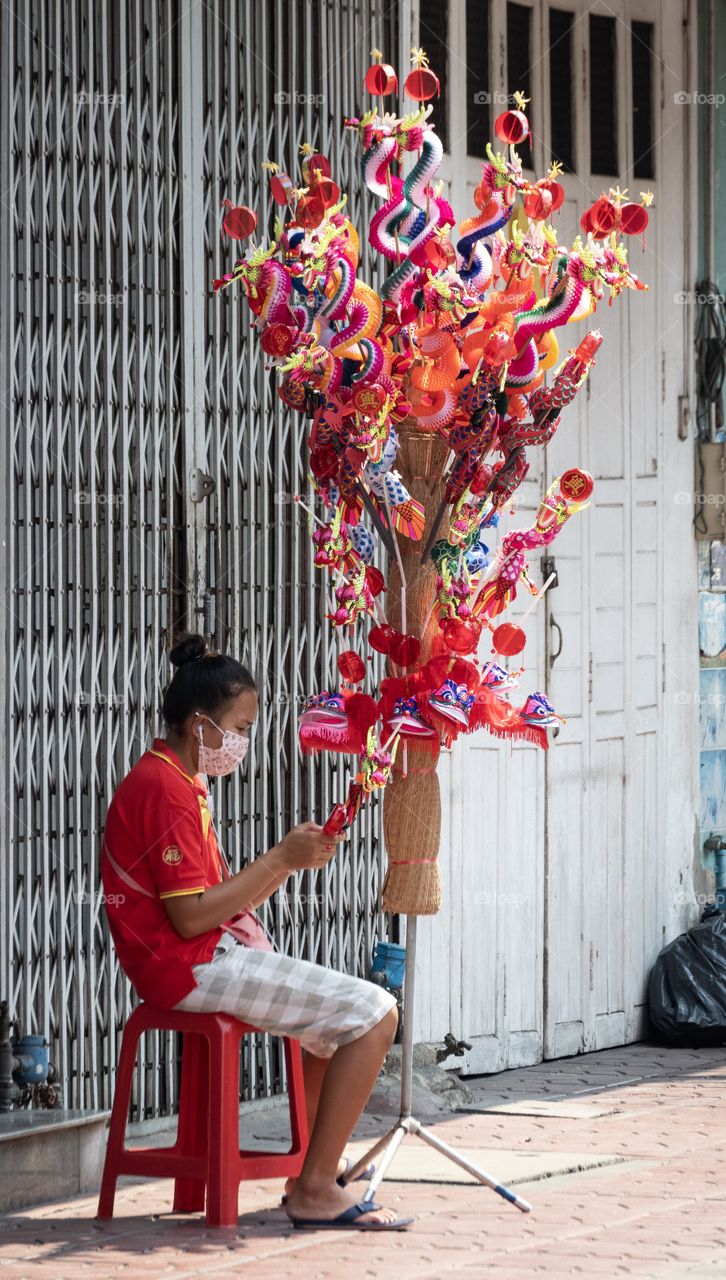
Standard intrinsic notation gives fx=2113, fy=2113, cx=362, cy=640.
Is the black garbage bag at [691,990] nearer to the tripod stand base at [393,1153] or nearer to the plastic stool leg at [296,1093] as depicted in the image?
the tripod stand base at [393,1153]

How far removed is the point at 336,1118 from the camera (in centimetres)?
516

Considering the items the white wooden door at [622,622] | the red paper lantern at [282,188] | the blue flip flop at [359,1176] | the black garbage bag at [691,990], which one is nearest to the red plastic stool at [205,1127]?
the blue flip flop at [359,1176]

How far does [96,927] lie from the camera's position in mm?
6477

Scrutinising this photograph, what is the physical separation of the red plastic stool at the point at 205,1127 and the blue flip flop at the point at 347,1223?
0.18 metres

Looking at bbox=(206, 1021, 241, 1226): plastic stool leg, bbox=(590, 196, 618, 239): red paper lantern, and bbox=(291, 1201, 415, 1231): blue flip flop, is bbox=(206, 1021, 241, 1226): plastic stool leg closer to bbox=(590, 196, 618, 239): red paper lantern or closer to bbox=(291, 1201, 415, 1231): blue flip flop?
bbox=(291, 1201, 415, 1231): blue flip flop

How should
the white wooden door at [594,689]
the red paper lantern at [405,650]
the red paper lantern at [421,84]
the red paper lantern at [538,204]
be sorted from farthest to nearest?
the white wooden door at [594,689] < the red paper lantern at [405,650] < the red paper lantern at [538,204] < the red paper lantern at [421,84]

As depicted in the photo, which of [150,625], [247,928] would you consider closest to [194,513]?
[150,625]

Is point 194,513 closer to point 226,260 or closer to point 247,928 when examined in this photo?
point 226,260

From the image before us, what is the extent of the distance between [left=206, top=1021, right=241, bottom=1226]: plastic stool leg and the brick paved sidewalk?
74mm

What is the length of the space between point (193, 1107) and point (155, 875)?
0.68 meters

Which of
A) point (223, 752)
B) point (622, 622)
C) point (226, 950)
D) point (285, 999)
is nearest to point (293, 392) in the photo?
point (223, 752)

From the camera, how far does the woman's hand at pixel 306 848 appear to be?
5137mm

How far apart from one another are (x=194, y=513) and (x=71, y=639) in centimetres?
70

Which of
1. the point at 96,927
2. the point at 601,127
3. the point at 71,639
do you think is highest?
the point at 601,127
